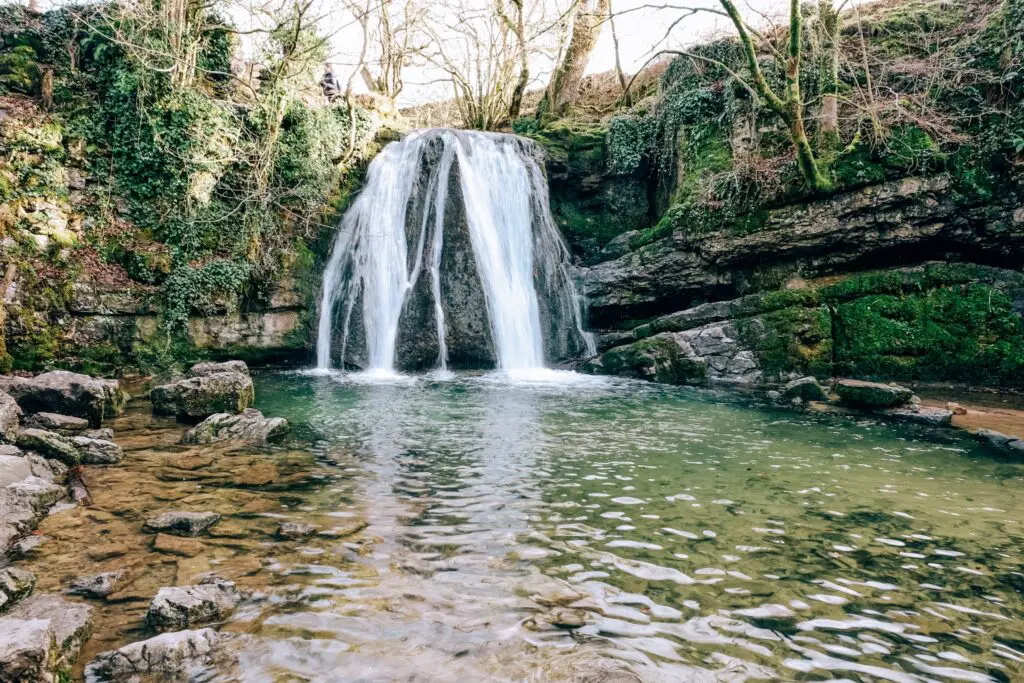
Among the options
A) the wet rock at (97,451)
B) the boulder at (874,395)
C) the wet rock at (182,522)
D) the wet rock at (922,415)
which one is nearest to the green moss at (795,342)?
the boulder at (874,395)

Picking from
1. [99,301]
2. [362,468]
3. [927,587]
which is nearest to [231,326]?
[99,301]

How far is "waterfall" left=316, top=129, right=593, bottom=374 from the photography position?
1307 cm

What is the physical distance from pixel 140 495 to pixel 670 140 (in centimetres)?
1431

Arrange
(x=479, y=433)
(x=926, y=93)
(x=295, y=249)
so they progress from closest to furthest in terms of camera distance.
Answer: (x=479, y=433), (x=926, y=93), (x=295, y=249)

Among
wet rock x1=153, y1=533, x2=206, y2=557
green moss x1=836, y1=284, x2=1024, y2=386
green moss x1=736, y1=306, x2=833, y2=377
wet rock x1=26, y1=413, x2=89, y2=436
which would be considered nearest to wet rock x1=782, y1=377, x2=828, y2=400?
green moss x1=736, y1=306, x2=833, y2=377

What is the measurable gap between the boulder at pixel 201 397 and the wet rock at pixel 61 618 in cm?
470

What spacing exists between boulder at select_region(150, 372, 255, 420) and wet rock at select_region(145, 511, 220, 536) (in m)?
3.71

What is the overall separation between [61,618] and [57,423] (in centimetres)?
457

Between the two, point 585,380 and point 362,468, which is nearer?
point 362,468

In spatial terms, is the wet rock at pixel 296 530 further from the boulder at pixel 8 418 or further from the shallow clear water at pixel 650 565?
the boulder at pixel 8 418

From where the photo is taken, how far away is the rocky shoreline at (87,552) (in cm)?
228

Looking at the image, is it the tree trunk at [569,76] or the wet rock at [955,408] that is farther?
the tree trunk at [569,76]

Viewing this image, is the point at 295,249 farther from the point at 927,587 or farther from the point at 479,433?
the point at 927,587

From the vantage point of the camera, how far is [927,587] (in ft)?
10.2
